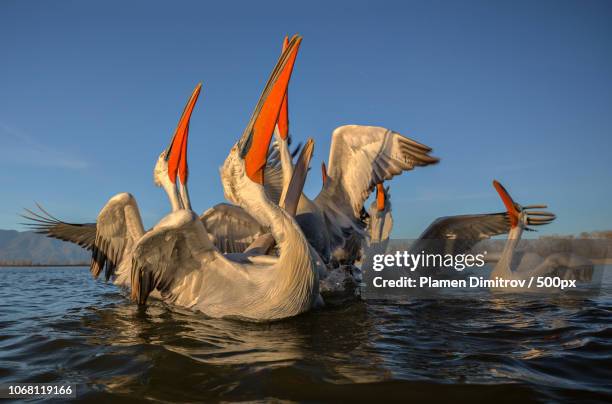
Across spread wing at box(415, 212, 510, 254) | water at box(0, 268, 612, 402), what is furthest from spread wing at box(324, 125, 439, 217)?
water at box(0, 268, 612, 402)

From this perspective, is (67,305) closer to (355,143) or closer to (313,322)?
(313,322)

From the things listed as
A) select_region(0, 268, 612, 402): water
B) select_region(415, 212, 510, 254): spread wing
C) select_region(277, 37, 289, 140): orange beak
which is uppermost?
select_region(277, 37, 289, 140): orange beak

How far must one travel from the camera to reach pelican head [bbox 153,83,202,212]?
23.1 ft

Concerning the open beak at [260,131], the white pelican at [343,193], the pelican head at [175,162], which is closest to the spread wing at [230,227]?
the white pelican at [343,193]

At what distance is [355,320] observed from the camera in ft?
12.5

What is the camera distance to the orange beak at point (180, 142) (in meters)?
7.09

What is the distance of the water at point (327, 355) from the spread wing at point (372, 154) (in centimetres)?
269

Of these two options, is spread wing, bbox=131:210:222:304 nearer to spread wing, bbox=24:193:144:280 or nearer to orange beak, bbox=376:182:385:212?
spread wing, bbox=24:193:144:280

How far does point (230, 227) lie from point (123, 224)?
7.05ft

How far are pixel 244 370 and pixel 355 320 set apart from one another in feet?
5.69

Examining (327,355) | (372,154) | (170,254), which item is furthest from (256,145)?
(372,154)

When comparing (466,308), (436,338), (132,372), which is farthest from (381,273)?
(132,372)

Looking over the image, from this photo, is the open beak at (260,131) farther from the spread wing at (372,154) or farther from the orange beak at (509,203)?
the orange beak at (509,203)

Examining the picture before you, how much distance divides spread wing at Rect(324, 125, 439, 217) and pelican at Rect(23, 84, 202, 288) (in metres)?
2.59
